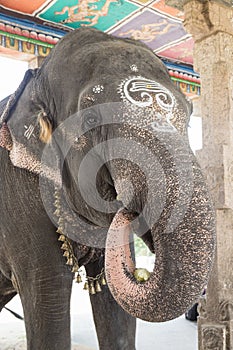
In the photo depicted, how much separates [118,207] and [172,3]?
234 cm

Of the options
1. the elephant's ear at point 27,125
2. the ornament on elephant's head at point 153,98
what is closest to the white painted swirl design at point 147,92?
the ornament on elephant's head at point 153,98

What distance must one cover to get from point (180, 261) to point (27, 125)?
0.59 metres

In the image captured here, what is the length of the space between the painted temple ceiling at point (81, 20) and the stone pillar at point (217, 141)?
0.77m

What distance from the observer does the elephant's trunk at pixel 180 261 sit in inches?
35.1

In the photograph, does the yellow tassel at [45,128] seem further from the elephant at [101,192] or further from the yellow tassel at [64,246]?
the yellow tassel at [64,246]

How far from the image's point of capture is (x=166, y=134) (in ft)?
3.27

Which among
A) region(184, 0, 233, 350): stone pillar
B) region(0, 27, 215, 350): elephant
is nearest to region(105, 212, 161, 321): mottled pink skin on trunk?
region(0, 27, 215, 350): elephant

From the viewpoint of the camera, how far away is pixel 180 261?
89cm

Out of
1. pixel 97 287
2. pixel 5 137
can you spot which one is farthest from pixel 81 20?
pixel 97 287

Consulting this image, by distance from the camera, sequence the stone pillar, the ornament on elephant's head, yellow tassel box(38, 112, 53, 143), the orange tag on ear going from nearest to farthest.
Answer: the ornament on elephant's head
yellow tassel box(38, 112, 53, 143)
the orange tag on ear
the stone pillar

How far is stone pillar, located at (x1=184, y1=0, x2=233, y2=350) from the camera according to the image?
115 inches

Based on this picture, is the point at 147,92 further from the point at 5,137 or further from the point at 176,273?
the point at 5,137

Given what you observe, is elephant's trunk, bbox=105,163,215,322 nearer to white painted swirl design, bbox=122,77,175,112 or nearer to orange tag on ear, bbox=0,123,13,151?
white painted swirl design, bbox=122,77,175,112

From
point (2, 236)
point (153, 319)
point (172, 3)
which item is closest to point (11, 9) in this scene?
point (172, 3)
